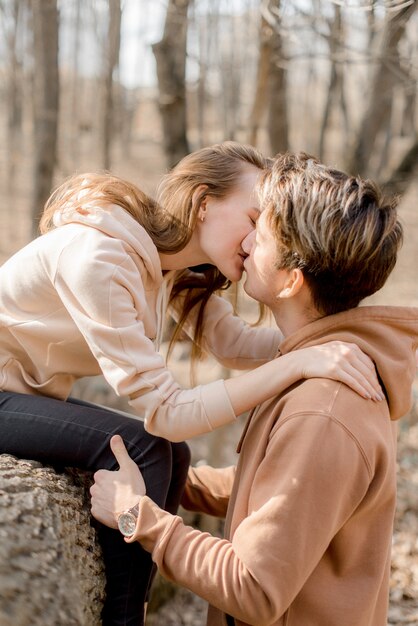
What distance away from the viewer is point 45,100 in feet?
18.5

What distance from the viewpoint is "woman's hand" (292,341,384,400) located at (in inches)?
76.2

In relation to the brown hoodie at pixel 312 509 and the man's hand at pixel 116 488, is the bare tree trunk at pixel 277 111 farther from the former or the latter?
the man's hand at pixel 116 488

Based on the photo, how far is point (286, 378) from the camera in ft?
6.66

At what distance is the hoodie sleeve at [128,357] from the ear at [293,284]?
13.3 inches

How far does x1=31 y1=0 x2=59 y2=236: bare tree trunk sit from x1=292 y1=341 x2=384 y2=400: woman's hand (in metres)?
3.87

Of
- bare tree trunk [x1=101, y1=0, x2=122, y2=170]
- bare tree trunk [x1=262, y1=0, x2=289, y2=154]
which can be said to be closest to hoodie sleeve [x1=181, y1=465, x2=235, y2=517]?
bare tree trunk [x1=262, y1=0, x2=289, y2=154]

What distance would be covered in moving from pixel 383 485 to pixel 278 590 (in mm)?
405

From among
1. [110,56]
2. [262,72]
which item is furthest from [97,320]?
[110,56]

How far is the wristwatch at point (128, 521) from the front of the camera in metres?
2.03

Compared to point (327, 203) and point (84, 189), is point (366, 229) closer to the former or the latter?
point (327, 203)

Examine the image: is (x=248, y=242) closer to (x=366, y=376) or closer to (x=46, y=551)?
(x=366, y=376)

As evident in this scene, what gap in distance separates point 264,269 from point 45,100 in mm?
4035

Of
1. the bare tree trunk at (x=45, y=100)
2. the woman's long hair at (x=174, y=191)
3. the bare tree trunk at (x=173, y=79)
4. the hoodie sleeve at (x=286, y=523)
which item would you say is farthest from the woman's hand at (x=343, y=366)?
the bare tree trunk at (x=45, y=100)

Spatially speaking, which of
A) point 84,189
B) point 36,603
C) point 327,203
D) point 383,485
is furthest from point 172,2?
point 36,603
